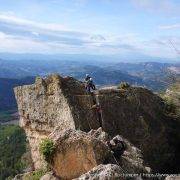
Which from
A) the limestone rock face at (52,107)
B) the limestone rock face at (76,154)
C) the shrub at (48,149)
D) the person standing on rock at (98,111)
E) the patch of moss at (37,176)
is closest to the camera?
the limestone rock face at (76,154)

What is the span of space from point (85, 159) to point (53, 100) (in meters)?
12.1

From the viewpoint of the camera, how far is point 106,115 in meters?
33.7

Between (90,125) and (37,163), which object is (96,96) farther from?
(37,163)

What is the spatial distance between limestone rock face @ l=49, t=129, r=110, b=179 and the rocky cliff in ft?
24.2

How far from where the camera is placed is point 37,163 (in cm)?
3678

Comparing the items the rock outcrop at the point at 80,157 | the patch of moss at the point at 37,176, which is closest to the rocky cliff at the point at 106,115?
the patch of moss at the point at 37,176

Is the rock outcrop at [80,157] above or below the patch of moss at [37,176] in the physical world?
above

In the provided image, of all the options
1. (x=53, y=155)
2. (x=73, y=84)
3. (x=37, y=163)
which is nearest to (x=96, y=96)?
(x=73, y=84)


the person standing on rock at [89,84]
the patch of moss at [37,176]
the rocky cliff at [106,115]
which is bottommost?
the patch of moss at [37,176]

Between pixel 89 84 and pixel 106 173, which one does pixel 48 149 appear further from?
pixel 89 84

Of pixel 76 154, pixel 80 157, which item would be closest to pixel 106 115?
pixel 76 154

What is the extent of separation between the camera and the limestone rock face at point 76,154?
2239 cm

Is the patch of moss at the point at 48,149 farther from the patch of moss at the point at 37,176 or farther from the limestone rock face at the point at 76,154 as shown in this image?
the patch of moss at the point at 37,176

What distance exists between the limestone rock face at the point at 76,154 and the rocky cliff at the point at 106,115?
7.39 metres
